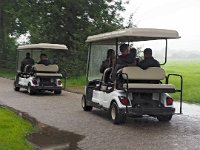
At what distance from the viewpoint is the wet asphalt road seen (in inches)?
356

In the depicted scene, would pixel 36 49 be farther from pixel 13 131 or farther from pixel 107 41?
pixel 13 131

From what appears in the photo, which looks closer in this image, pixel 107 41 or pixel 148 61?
pixel 148 61

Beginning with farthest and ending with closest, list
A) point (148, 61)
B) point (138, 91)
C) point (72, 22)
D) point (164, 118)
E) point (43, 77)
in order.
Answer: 1. point (72, 22)
2. point (43, 77)
3. point (164, 118)
4. point (148, 61)
5. point (138, 91)

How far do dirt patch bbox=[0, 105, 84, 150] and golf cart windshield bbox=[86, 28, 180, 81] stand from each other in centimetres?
295

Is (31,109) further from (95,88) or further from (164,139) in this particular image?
(164,139)

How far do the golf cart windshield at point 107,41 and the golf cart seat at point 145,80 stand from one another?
941 millimetres

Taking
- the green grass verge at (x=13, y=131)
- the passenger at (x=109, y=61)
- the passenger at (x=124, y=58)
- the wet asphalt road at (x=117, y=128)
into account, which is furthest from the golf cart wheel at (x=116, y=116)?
the green grass verge at (x=13, y=131)

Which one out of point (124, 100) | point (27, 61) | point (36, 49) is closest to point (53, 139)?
point (124, 100)

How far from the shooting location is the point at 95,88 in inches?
536

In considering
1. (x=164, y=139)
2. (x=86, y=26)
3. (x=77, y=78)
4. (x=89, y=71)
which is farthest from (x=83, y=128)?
(x=86, y=26)

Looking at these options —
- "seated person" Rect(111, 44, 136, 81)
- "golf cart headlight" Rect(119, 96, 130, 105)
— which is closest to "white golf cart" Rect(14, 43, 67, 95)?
"seated person" Rect(111, 44, 136, 81)

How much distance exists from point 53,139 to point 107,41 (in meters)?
4.60

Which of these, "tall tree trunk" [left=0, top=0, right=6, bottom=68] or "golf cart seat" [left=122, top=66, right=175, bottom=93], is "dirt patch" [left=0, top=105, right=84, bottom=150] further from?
"tall tree trunk" [left=0, top=0, right=6, bottom=68]

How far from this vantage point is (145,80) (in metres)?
11.8
